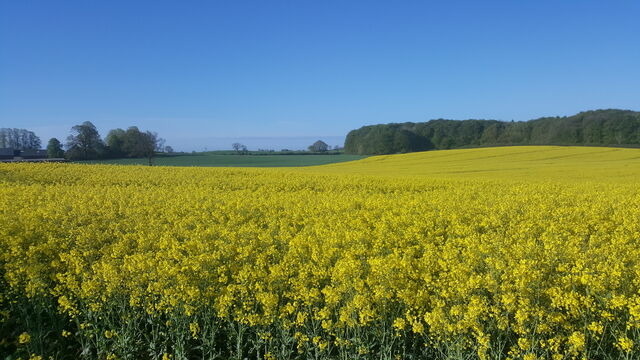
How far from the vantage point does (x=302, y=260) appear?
5.21m

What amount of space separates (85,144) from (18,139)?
121 feet

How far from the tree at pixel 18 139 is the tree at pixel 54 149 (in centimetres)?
2744

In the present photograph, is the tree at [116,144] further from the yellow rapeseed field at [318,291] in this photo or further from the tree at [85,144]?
the yellow rapeseed field at [318,291]

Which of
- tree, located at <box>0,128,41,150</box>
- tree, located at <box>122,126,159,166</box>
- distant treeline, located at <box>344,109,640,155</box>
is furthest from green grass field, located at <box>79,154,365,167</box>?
tree, located at <box>0,128,41,150</box>

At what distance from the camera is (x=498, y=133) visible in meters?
75.1

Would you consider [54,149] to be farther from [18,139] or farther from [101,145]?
[18,139]

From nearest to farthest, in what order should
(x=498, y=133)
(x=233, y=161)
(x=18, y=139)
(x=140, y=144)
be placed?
(x=140, y=144)
(x=233, y=161)
(x=498, y=133)
(x=18, y=139)

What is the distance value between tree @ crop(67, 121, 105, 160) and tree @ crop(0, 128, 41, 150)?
98.0 ft

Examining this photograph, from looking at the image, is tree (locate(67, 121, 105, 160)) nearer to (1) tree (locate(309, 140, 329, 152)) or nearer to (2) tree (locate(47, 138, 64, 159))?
(2) tree (locate(47, 138, 64, 159))

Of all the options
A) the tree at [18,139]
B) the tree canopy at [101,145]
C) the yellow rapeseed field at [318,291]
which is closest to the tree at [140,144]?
the tree canopy at [101,145]

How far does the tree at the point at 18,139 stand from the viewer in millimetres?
85562

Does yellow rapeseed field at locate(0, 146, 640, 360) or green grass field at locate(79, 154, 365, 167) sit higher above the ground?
green grass field at locate(79, 154, 365, 167)

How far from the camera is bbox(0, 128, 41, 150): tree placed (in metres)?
85.6

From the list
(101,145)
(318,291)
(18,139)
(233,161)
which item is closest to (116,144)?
(101,145)
